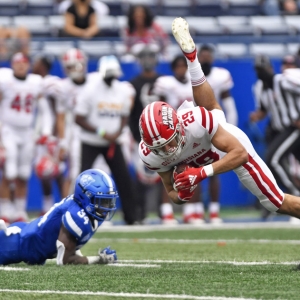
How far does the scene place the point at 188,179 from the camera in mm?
4617

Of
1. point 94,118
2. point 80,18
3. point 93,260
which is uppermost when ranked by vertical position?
point 80,18

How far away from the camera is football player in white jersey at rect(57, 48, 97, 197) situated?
9891mm

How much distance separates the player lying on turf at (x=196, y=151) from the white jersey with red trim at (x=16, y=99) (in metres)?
4.65

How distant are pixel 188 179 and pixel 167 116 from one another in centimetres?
38

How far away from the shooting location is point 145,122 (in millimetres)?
4699

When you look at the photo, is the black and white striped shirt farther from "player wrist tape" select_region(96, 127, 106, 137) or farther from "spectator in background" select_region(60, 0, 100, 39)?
"spectator in background" select_region(60, 0, 100, 39)

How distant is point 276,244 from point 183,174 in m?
2.48

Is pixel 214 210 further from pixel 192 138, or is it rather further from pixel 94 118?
pixel 192 138

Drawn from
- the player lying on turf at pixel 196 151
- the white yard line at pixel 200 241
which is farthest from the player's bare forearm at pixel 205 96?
the white yard line at pixel 200 241

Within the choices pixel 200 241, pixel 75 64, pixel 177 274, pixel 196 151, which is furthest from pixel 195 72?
pixel 75 64

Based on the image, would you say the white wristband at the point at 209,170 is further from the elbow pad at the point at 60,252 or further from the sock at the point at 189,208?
the sock at the point at 189,208

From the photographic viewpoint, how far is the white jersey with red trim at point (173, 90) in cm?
991

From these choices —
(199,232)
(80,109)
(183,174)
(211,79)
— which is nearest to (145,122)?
(183,174)

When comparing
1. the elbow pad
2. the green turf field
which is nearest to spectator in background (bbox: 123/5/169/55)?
the green turf field
